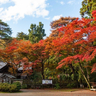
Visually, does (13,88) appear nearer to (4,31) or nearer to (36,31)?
(4,31)

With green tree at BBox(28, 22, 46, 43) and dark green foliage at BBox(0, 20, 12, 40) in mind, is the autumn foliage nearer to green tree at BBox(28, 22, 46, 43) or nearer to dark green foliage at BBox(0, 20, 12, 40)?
dark green foliage at BBox(0, 20, 12, 40)

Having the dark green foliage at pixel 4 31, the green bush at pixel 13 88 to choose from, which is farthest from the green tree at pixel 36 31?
the green bush at pixel 13 88

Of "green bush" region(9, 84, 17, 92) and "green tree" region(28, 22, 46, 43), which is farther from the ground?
"green tree" region(28, 22, 46, 43)

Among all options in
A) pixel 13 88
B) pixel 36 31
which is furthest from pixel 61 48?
pixel 36 31

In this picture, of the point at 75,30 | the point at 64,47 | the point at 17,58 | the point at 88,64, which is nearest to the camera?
the point at 75,30

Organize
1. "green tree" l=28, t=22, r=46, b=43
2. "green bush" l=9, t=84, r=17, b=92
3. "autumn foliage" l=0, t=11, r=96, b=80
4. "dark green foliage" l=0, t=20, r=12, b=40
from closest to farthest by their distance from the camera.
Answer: "green bush" l=9, t=84, r=17, b=92
"autumn foliage" l=0, t=11, r=96, b=80
"dark green foliage" l=0, t=20, r=12, b=40
"green tree" l=28, t=22, r=46, b=43

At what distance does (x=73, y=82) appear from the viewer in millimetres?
16750

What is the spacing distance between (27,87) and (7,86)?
5.51 metres

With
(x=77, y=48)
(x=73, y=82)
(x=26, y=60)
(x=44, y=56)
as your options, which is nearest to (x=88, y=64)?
(x=77, y=48)

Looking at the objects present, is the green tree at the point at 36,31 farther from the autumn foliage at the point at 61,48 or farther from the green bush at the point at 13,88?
the green bush at the point at 13,88

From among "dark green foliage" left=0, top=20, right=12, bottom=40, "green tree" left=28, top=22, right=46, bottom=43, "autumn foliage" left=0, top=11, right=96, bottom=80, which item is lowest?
"autumn foliage" left=0, top=11, right=96, bottom=80

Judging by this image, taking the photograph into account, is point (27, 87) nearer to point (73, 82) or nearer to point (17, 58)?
point (17, 58)

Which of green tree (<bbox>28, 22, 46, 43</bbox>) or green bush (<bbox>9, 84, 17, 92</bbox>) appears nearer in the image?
green bush (<bbox>9, 84, 17, 92</bbox>)

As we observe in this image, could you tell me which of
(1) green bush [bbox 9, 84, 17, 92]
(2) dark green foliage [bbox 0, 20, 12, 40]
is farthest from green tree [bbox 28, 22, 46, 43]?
(1) green bush [bbox 9, 84, 17, 92]
